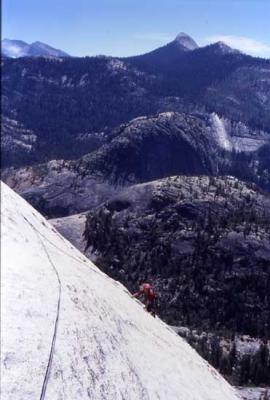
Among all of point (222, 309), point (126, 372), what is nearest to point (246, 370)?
point (222, 309)

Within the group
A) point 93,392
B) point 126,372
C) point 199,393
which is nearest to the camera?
point 93,392

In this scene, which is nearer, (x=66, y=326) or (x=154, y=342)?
(x=66, y=326)

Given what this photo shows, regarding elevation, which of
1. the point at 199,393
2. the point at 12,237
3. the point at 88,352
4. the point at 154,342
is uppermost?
the point at 12,237

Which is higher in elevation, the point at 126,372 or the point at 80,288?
the point at 80,288

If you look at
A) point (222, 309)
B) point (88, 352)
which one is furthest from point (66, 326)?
point (222, 309)

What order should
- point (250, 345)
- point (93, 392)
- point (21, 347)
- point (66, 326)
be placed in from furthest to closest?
point (250, 345) → point (66, 326) → point (93, 392) → point (21, 347)

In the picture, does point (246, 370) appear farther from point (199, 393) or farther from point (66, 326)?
point (66, 326)

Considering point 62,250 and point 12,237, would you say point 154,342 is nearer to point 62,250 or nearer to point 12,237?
point 62,250
